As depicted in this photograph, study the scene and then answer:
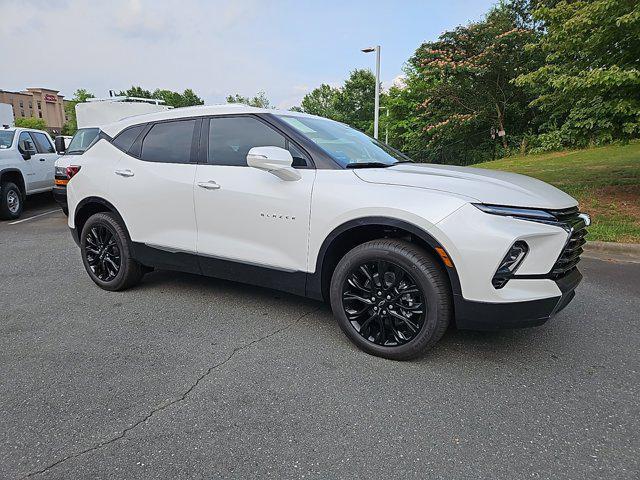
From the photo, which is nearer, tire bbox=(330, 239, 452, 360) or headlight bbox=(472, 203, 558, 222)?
headlight bbox=(472, 203, 558, 222)

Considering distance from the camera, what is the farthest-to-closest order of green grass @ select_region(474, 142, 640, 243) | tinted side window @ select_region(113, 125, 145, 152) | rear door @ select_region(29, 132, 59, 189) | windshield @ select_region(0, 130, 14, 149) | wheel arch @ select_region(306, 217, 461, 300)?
rear door @ select_region(29, 132, 59, 189) → windshield @ select_region(0, 130, 14, 149) → green grass @ select_region(474, 142, 640, 243) → tinted side window @ select_region(113, 125, 145, 152) → wheel arch @ select_region(306, 217, 461, 300)

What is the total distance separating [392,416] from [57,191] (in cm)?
824

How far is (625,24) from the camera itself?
17.9 ft

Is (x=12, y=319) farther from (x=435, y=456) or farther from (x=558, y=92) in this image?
(x=558, y=92)

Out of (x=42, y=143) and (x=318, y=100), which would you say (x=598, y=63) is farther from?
(x=318, y=100)

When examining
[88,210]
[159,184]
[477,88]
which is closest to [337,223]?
[159,184]

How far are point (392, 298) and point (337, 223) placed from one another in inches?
24.5

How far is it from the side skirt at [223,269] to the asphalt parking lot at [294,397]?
366 mm

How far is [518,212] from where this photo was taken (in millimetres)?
2490

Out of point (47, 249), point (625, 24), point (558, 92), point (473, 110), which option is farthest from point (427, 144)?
point (47, 249)

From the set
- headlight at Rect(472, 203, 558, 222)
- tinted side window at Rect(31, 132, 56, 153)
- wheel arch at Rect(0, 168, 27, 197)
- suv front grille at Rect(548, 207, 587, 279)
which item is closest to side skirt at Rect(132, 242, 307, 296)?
headlight at Rect(472, 203, 558, 222)

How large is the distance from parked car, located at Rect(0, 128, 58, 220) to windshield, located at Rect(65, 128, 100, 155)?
736 millimetres

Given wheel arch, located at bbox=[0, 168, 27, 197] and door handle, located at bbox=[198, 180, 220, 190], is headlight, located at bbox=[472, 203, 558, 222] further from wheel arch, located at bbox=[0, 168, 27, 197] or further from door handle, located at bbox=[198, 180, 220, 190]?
wheel arch, located at bbox=[0, 168, 27, 197]

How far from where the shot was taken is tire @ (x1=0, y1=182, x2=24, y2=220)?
8500 mm
